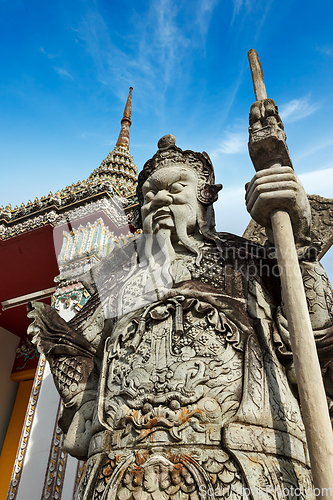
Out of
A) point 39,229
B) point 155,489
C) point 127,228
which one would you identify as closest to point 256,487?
point 155,489

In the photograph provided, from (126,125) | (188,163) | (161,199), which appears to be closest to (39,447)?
(161,199)

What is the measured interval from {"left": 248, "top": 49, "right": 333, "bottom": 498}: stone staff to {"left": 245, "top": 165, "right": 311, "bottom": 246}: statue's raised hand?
0.19 ft

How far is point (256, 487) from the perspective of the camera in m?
1.46

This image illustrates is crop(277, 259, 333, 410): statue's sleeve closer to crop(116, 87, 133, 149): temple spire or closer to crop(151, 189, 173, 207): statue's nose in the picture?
crop(151, 189, 173, 207): statue's nose

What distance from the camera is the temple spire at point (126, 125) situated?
7625mm

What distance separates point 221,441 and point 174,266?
1.13 metres

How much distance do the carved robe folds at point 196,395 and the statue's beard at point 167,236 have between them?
0.45ft

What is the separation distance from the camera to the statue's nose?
2.61 m

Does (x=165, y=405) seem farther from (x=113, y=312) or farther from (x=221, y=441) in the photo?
(x=113, y=312)

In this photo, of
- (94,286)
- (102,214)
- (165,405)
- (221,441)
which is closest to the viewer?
(221,441)

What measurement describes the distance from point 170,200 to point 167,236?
0.26 meters

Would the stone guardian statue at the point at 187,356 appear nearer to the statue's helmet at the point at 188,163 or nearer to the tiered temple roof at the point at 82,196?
the statue's helmet at the point at 188,163

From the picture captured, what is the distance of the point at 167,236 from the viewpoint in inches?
101

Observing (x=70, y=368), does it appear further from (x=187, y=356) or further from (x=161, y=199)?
(x=161, y=199)
